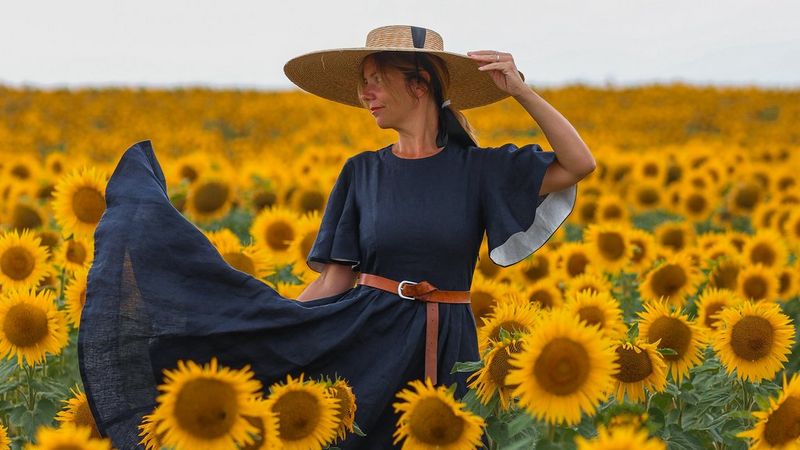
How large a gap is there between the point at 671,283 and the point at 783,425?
2551 millimetres

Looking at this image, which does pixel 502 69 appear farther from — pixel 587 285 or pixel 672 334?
pixel 587 285

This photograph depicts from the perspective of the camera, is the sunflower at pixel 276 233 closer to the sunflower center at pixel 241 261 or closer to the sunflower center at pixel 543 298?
the sunflower center at pixel 241 261

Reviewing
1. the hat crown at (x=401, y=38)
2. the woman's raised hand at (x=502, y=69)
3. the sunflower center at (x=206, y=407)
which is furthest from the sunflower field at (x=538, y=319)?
the hat crown at (x=401, y=38)

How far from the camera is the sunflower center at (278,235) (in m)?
5.73

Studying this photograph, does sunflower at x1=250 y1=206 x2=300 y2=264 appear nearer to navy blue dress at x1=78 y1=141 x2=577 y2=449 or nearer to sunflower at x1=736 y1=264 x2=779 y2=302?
navy blue dress at x1=78 y1=141 x2=577 y2=449

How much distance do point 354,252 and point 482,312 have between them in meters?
0.97

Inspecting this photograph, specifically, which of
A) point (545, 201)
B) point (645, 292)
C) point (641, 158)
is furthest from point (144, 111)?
point (545, 201)

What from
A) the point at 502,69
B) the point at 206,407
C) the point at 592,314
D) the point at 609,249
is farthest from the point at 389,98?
the point at 609,249

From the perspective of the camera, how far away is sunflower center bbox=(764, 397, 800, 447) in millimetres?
2805

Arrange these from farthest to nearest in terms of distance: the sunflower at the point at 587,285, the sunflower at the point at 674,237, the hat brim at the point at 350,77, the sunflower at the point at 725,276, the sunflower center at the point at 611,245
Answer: the sunflower at the point at 674,237
the sunflower center at the point at 611,245
the sunflower at the point at 725,276
the sunflower at the point at 587,285
the hat brim at the point at 350,77

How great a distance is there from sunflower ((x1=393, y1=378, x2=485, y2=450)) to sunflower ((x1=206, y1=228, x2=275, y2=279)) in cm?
186

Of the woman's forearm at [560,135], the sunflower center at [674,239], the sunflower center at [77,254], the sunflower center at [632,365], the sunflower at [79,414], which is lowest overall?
the sunflower center at [674,239]

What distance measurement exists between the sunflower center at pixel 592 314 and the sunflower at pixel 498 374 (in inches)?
40.0

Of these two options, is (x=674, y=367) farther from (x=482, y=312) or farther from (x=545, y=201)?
(x=482, y=312)
